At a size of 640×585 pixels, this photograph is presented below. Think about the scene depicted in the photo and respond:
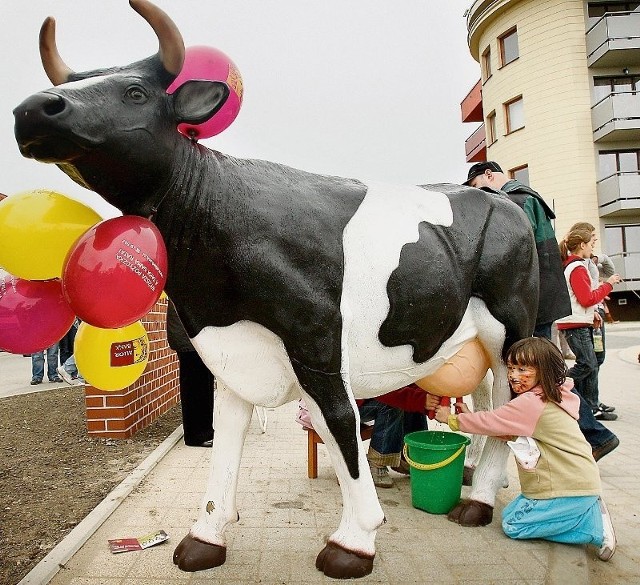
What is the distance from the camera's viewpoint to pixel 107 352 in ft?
8.43

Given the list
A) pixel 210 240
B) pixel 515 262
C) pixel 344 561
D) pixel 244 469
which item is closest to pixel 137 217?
pixel 210 240

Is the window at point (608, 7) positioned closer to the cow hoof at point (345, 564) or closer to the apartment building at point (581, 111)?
the apartment building at point (581, 111)

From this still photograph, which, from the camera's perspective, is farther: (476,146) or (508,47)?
(476,146)

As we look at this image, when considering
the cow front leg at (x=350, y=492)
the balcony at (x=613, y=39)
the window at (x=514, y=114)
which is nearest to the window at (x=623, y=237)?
the window at (x=514, y=114)

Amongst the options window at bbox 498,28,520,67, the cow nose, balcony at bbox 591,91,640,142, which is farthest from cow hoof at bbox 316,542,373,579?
window at bbox 498,28,520,67

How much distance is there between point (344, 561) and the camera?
2328 mm

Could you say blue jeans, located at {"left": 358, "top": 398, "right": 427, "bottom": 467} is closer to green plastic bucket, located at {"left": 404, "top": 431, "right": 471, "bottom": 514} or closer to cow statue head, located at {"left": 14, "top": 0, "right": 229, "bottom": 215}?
green plastic bucket, located at {"left": 404, "top": 431, "right": 471, "bottom": 514}

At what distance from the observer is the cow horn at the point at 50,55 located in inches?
81.7

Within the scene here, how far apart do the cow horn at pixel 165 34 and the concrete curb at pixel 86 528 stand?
6.58 ft

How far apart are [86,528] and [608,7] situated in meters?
22.9

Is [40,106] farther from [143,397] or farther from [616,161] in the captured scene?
[616,161]

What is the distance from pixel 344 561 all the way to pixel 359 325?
939mm

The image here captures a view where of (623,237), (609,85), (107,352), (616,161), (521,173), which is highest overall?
(609,85)

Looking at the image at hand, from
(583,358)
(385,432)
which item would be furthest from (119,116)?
(583,358)
